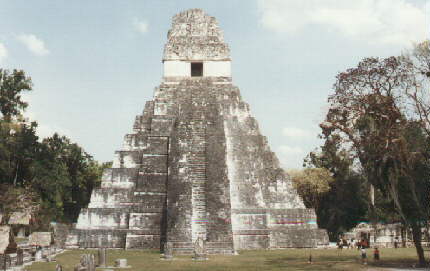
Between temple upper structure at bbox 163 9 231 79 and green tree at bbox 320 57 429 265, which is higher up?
temple upper structure at bbox 163 9 231 79

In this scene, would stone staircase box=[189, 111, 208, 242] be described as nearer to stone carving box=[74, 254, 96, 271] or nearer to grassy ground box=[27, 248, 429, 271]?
grassy ground box=[27, 248, 429, 271]

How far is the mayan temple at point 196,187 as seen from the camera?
16406 mm

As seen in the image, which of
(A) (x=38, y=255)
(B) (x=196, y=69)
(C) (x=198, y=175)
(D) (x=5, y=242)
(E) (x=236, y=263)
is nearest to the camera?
(D) (x=5, y=242)

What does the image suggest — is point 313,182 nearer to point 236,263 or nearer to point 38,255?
point 236,263

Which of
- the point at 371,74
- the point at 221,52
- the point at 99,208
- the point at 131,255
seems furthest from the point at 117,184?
the point at 371,74

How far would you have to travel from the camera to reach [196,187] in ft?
56.2

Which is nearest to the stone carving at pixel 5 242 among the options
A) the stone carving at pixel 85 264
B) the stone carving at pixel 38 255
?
the stone carving at pixel 38 255

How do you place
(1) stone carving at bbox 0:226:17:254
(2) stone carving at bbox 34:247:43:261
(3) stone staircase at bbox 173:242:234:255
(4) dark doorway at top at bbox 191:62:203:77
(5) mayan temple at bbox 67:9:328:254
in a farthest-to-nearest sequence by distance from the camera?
(4) dark doorway at top at bbox 191:62:203:77 → (5) mayan temple at bbox 67:9:328:254 → (3) stone staircase at bbox 173:242:234:255 → (2) stone carving at bbox 34:247:43:261 → (1) stone carving at bbox 0:226:17:254

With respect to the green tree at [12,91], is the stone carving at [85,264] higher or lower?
lower

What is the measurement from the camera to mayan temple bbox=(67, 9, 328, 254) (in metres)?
16.4

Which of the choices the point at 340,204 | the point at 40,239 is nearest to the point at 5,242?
the point at 40,239

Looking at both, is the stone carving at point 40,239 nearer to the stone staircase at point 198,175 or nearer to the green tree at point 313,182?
the stone staircase at point 198,175

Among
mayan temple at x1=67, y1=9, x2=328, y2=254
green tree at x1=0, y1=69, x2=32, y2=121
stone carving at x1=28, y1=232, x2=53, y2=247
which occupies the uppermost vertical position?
green tree at x1=0, y1=69, x2=32, y2=121

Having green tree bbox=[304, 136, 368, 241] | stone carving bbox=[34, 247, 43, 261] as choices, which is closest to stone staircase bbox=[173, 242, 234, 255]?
stone carving bbox=[34, 247, 43, 261]
